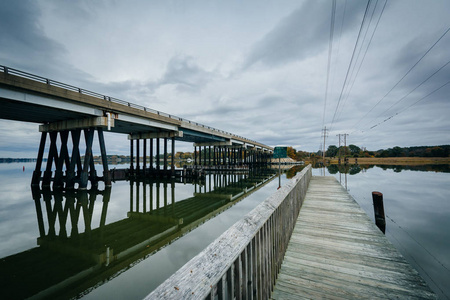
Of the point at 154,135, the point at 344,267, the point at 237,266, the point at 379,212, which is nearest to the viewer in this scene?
the point at 237,266

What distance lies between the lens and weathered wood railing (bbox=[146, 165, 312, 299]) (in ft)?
3.27

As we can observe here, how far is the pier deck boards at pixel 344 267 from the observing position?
260cm

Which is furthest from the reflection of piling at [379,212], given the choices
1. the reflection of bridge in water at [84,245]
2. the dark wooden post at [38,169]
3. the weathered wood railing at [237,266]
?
the dark wooden post at [38,169]

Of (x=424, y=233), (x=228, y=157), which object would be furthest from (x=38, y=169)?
(x=228, y=157)

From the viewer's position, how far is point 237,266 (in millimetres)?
1597

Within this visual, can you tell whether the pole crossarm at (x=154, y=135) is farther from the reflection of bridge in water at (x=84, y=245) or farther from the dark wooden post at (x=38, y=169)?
the reflection of bridge in water at (x=84, y=245)

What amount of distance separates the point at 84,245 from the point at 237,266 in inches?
260

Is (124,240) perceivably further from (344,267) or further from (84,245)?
(344,267)

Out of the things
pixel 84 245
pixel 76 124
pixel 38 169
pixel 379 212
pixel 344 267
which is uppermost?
pixel 76 124

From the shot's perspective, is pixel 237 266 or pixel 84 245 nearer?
pixel 237 266

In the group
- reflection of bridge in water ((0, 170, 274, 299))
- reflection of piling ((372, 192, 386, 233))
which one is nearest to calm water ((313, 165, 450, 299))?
reflection of piling ((372, 192, 386, 233))

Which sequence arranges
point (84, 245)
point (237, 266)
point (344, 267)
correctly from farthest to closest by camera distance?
point (84, 245) → point (344, 267) → point (237, 266)

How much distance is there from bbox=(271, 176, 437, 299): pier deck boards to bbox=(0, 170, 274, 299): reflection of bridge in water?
4136mm

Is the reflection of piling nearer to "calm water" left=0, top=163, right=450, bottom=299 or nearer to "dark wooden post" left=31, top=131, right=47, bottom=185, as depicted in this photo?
"calm water" left=0, top=163, right=450, bottom=299
